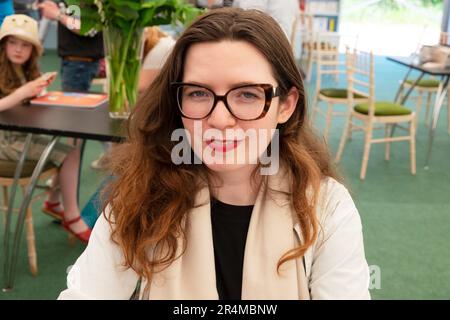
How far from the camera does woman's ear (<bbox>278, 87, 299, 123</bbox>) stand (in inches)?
37.5

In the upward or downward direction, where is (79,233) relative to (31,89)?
downward

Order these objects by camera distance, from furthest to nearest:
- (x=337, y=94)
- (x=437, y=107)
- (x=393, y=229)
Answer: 1. (x=337, y=94)
2. (x=437, y=107)
3. (x=393, y=229)

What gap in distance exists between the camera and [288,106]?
97 cm

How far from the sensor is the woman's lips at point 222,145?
0.86m

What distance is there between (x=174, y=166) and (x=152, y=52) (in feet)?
4.24

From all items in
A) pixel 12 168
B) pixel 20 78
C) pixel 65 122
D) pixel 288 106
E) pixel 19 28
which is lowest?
pixel 12 168

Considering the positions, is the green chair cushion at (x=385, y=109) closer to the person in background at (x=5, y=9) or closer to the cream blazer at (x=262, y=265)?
the person in background at (x=5, y=9)

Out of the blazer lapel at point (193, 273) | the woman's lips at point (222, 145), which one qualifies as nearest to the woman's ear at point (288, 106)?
the woman's lips at point (222, 145)

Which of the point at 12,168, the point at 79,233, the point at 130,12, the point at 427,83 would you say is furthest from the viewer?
the point at 427,83

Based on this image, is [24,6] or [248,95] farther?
[24,6]

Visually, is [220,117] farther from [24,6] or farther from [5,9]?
[24,6]

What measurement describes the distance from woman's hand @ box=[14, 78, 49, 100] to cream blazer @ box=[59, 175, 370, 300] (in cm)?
129

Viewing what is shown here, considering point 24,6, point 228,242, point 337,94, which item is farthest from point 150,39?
point 337,94

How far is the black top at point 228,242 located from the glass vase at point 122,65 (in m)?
1.06
